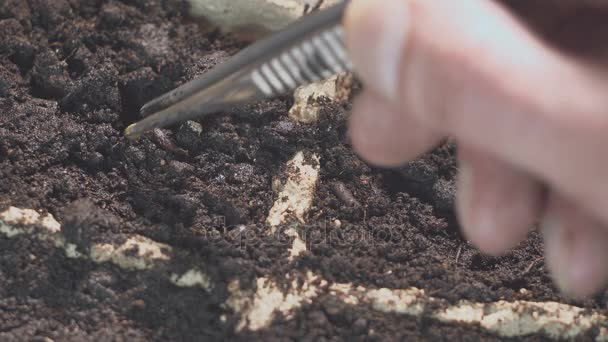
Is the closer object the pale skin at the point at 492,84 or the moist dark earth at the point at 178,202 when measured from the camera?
the pale skin at the point at 492,84

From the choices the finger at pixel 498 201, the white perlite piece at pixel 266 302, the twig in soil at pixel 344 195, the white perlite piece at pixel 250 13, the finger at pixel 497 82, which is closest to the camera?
the finger at pixel 497 82

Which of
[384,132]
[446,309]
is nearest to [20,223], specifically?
[384,132]

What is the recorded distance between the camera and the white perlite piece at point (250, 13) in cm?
152

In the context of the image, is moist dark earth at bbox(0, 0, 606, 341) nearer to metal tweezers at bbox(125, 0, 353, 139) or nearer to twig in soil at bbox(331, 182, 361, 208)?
twig in soil at bbox(331, 182, 361, 208)

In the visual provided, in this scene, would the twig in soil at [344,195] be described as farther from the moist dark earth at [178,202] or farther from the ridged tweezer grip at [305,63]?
the ridged tweezer grip at [305,63]

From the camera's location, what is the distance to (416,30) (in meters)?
0.75

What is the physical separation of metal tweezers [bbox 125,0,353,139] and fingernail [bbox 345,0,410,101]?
56mm

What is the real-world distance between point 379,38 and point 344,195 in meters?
0.63

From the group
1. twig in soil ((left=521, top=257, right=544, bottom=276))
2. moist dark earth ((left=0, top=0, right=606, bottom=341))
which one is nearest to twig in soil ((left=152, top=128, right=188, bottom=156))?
moist dark earth ((left=0, top=0, right=606, bottom=341))

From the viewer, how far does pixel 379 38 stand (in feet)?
2.55

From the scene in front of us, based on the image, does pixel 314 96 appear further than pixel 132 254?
Yes

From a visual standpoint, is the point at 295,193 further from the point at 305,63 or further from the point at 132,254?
the point at 305,63

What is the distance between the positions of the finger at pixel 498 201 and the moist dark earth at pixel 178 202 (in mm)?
328

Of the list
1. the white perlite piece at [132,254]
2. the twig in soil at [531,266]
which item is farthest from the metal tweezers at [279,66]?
the twig in soil at [531,266]
